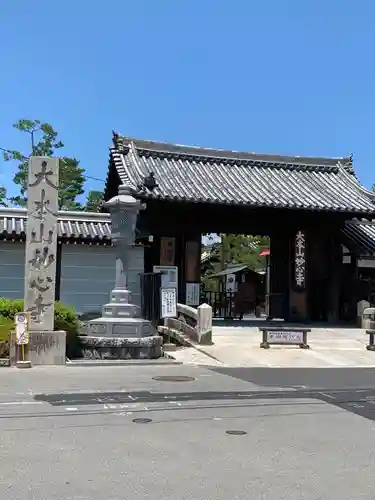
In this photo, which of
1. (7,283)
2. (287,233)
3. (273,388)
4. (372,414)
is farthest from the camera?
(287,233)

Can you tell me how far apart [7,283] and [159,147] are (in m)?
9.42

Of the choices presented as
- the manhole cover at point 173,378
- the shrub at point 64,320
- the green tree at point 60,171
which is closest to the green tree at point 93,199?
the green tree at point 60,171

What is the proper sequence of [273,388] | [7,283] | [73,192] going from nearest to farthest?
[273,388] → [7,283] → [73,192]

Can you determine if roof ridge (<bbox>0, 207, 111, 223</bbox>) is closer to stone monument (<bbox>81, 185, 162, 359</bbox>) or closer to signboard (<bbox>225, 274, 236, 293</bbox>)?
stone monument (<bbox>81, 185, 162, 359</bbox>)

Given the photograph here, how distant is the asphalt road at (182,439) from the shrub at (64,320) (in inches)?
107

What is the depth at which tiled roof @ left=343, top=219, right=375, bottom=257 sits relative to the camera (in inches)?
891

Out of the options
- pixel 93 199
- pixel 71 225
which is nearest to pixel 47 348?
pixel 71 225

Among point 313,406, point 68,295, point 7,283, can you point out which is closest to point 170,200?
point 68,295

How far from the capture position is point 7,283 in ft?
67.4

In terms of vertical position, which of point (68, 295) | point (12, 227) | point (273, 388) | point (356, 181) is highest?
point (356, 181)

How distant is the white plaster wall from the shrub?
247 inches

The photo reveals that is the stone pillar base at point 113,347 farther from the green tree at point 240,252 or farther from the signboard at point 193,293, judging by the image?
the green tree at point 240,252

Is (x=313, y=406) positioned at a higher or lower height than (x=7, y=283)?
lower

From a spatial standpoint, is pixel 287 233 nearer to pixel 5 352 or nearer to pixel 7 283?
pixel 7 283
